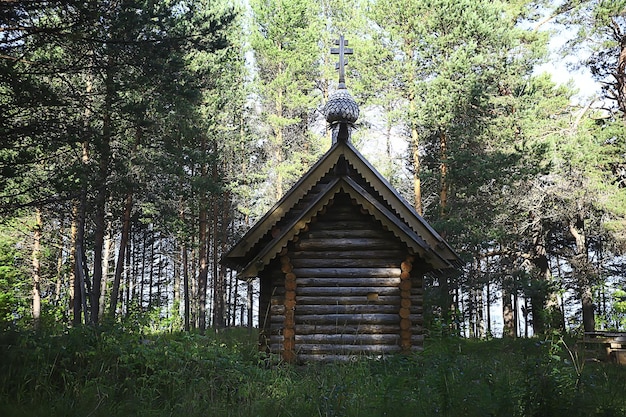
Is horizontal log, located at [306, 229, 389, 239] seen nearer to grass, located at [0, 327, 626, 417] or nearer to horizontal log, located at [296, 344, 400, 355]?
horizontal log, located at [296, 344, 400, 355]

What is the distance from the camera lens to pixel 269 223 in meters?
12.1

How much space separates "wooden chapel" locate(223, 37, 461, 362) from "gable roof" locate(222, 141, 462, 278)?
2cm

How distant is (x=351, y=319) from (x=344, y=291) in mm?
639

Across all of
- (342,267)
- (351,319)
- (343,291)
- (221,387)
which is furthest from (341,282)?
(221,387)

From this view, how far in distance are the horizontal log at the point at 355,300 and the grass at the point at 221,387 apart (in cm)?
441

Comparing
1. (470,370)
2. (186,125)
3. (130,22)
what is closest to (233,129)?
(186,125)

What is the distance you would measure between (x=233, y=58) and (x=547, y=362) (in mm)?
25881

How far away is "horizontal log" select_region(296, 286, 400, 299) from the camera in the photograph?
1182 centimetres

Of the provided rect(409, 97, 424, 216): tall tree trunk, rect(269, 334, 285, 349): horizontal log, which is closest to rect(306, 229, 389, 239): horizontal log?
rect(269, 334, 285, 349): horizontal log

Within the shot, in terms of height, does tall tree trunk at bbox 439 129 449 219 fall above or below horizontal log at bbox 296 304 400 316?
above

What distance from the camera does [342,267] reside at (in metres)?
12.0

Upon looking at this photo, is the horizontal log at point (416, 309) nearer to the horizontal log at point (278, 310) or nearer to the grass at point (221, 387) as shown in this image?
the horizontal log at point (278, 310)

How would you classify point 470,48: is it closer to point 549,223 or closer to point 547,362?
point 549,223

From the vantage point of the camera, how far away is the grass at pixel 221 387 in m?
4.66
